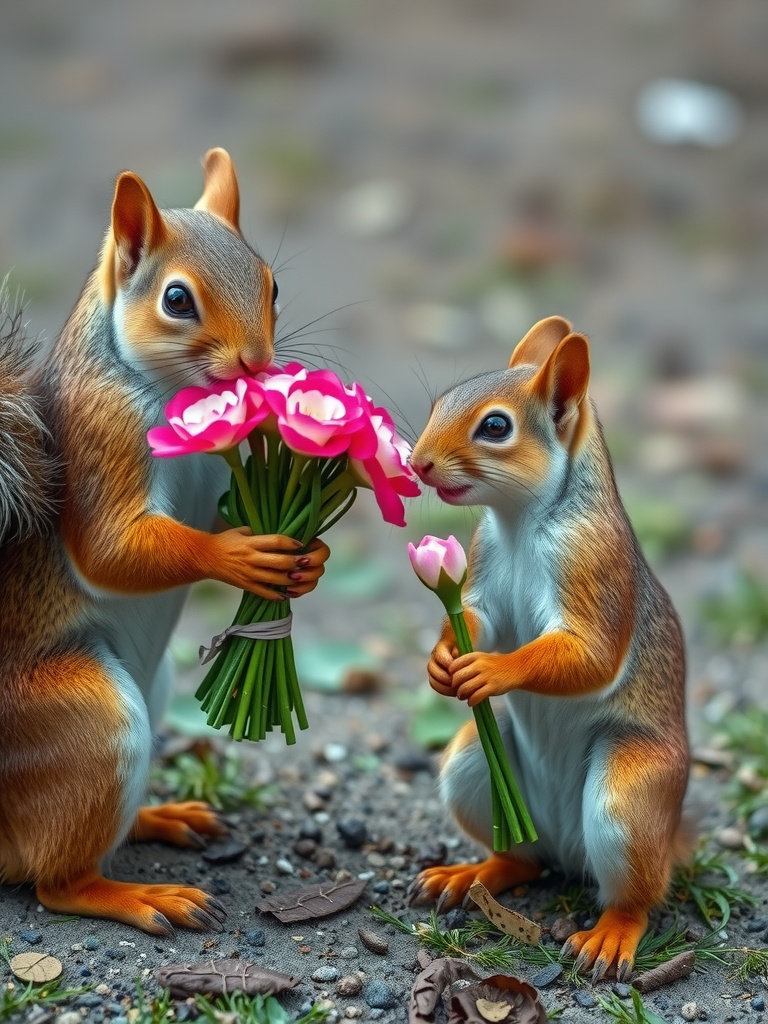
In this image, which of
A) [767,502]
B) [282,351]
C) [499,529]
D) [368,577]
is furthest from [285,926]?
[767,502]

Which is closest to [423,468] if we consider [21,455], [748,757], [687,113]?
[21,455]

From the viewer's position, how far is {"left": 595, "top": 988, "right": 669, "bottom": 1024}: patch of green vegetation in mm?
3072

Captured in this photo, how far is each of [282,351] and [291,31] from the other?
845cm

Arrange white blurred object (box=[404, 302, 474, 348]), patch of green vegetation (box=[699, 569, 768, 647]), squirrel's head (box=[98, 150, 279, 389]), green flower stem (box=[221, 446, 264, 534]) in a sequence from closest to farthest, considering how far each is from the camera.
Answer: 1. squirrel's head (box=[98, 150, 279, 389])
2. green flower stem (box=[221, 446, 264, 534])
3. patch of green vegetation (box=[699, 569, 768, 647])
4. white blurred object (box=[404, 302, 474, 348])

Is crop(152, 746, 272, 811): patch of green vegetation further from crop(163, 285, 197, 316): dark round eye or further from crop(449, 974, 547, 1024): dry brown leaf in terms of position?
crop(163, 285, 197, 316): dark round eye

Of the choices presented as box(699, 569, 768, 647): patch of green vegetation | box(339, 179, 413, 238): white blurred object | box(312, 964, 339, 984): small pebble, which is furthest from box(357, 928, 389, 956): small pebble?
box(339, 179, 413, 238): white blurred object

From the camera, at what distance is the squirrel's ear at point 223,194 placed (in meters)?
3.48

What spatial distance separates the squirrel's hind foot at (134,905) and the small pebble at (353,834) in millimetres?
657

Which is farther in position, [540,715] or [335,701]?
[335,701]

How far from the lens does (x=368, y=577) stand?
629cm

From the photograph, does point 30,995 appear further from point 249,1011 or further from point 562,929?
point 562,929

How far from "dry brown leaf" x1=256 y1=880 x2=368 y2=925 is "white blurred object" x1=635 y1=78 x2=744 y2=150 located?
25.2 ft

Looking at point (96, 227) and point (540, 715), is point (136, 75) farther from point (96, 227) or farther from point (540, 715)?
→ point (540, 715)

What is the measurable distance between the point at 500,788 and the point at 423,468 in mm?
804
